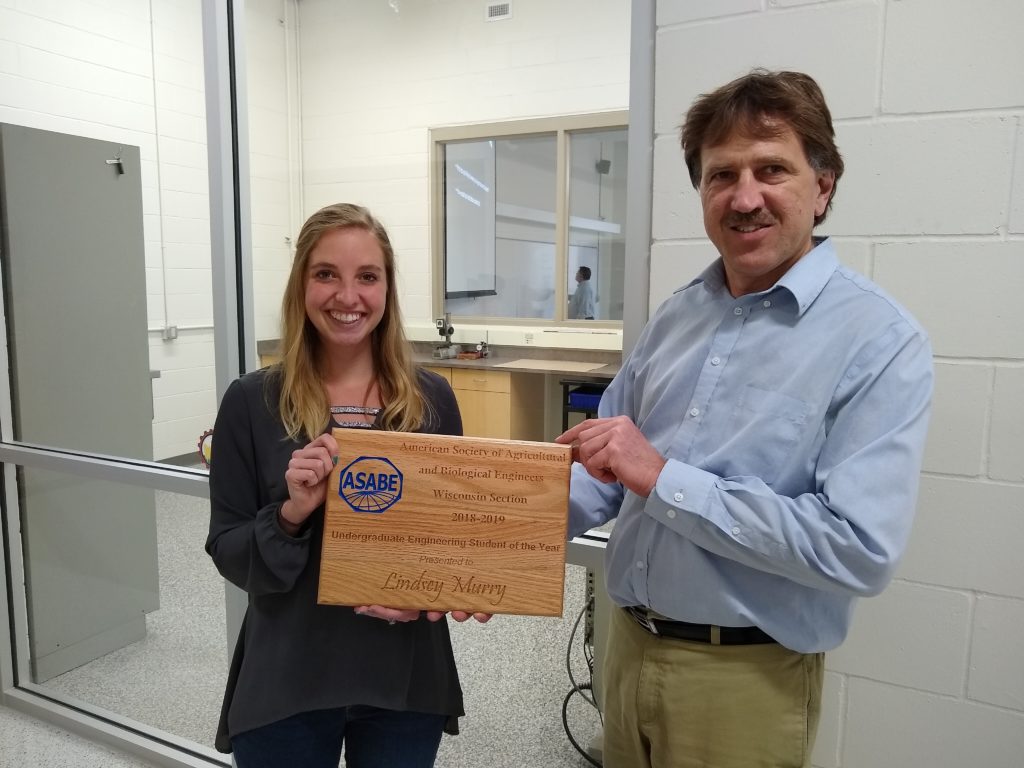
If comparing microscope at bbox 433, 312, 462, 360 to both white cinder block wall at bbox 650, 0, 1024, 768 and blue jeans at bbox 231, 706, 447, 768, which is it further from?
blue jeans at bbox 231, 706, 447, 768

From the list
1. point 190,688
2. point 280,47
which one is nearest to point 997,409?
point 190,688

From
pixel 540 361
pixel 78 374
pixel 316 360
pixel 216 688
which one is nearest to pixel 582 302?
pixel 540 361

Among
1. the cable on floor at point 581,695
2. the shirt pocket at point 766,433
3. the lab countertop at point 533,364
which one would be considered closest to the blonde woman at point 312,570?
the shirt pocket at point 766,433

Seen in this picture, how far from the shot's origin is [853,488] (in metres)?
0.77

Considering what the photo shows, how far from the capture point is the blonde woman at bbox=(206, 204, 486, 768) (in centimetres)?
103

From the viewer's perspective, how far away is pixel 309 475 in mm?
943

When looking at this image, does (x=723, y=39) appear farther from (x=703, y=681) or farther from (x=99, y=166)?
(x=99, y=166)

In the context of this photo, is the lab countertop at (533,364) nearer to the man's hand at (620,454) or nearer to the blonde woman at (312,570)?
the blonde woman at (312,570)

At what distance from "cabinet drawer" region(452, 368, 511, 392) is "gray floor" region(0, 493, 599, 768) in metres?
0.91

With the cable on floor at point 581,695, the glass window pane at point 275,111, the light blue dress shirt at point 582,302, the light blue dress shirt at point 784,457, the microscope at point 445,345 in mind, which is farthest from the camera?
the glass window pane at point 275,111

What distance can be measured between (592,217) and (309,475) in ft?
11.7

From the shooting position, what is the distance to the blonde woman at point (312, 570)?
103 cm

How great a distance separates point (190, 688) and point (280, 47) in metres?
4.03

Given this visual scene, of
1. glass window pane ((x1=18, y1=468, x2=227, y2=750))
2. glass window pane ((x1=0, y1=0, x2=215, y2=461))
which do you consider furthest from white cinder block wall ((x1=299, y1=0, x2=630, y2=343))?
glass window pane ((x1=18, y1=468, x2=227, y2=750))
